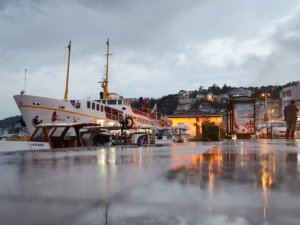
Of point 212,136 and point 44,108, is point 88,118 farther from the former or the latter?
point 212,136

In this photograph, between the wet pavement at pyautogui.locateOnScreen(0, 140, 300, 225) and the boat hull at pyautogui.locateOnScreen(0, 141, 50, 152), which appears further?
the boat hull at pyautogui.locateOnScreen(0, 141, 50, 152)

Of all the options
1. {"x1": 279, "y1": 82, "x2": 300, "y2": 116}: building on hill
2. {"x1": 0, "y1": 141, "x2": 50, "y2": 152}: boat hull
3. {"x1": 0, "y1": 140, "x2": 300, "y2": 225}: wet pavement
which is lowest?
{"x1": 0, "y1": 140, "x2": 300, "y2": 225}: wet pavement

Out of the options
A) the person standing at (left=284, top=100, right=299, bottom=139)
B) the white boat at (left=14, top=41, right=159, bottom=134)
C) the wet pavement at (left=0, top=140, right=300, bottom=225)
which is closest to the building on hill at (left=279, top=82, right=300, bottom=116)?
the white boat at (left=14, top=41, right=159, bottom=134)

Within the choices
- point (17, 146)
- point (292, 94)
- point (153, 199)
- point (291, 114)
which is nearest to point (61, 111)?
point (17, 146)

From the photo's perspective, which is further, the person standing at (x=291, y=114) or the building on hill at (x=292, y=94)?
the building on hill at (x=292, y=94)

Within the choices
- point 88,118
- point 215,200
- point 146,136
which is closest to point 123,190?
point 215,200

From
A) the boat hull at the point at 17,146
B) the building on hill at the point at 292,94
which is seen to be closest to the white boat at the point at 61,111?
the boat hull at the point at 17,146

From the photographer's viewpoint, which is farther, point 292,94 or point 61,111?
point 292,94

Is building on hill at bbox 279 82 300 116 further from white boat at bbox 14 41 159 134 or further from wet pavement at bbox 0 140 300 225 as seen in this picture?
wet pavement at bbox 0 140 300 225

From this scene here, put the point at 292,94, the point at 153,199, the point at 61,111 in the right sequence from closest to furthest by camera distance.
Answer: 1. the point at 153,199
2. the point at 61,111
3. the point at 292,94

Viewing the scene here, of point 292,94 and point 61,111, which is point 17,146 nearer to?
point 61,111

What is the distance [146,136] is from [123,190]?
23867 millimetres

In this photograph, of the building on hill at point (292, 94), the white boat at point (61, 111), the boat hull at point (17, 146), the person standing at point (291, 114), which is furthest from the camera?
the building on hill at point (292, 94)

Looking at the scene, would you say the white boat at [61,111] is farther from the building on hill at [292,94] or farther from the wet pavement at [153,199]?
the building on hill at [292,94]
